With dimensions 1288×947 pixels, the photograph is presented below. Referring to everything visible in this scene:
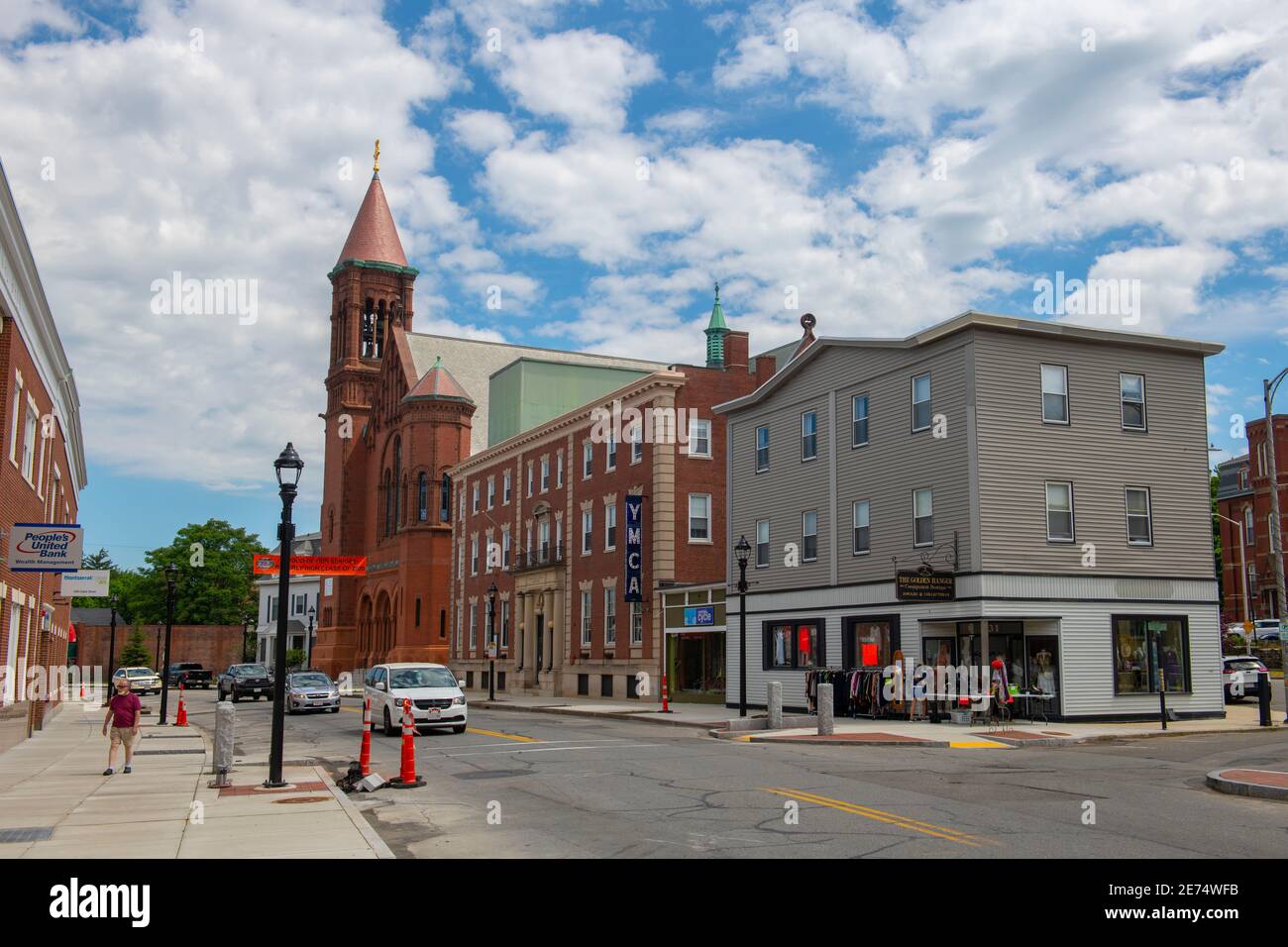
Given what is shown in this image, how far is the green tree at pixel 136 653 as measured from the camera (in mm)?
91625

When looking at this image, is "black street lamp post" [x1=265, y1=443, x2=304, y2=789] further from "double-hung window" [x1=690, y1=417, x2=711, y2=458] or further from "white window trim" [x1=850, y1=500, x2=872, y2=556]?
"double-hung window" [x1=690, y1=417, x2=711, y2=458]

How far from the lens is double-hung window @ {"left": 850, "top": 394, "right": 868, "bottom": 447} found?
32.0 meters

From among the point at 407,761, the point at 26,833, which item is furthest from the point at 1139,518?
the point at 26,833

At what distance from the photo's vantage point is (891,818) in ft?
40.7

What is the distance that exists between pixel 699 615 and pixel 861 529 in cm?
918

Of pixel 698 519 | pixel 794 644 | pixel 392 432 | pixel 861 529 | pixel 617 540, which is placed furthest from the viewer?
pixel 392 432

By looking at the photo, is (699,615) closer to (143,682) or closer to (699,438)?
(699,438)

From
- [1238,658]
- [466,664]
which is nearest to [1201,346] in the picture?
[1238,658]

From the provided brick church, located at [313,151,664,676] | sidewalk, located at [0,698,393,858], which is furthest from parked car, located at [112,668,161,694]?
sidewalk, located at [0,698,393,858]

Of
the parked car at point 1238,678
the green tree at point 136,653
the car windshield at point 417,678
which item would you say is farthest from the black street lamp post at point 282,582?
the green tree at point 136,653

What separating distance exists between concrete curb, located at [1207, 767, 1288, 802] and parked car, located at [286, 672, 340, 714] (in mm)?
29396

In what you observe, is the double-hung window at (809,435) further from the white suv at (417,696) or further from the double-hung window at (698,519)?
the white suv at (417,696)
